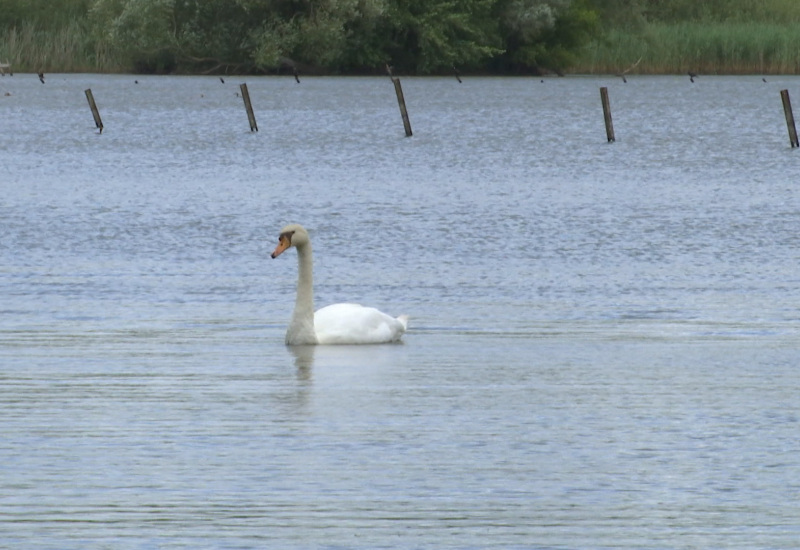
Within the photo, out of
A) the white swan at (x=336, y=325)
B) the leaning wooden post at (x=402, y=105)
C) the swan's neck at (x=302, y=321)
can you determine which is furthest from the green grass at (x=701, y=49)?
the swan's neck at (x=302, y=321)

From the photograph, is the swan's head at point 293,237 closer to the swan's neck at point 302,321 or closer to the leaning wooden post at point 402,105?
the swan's neck at point 302,321

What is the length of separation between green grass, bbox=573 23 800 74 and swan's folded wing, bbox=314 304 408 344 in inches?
2970

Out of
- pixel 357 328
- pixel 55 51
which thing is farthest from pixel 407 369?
pixel 55 51

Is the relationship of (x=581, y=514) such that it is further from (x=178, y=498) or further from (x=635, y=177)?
(x=635, y=177)

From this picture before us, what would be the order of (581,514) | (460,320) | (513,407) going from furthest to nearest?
(460,320) < (513,407) < (581,514)

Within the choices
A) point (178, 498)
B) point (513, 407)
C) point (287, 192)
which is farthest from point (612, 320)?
point (287, 192)

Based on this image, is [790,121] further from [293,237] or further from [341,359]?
[341,359]

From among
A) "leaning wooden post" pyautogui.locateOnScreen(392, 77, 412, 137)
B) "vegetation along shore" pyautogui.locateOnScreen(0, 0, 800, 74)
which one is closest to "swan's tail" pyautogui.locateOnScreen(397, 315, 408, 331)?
"leaning wooden post" pyautogui.locateOnScreen(392, 77, 412, 137)

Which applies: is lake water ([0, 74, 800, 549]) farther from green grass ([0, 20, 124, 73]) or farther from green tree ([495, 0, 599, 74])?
green grass ([0, 20, 124, 73])

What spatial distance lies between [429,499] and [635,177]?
1086 inches

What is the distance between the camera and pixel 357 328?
13336 millimetres

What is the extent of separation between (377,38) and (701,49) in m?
15.6

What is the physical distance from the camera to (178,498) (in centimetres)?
837

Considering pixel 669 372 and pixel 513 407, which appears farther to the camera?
pixel 669 372
